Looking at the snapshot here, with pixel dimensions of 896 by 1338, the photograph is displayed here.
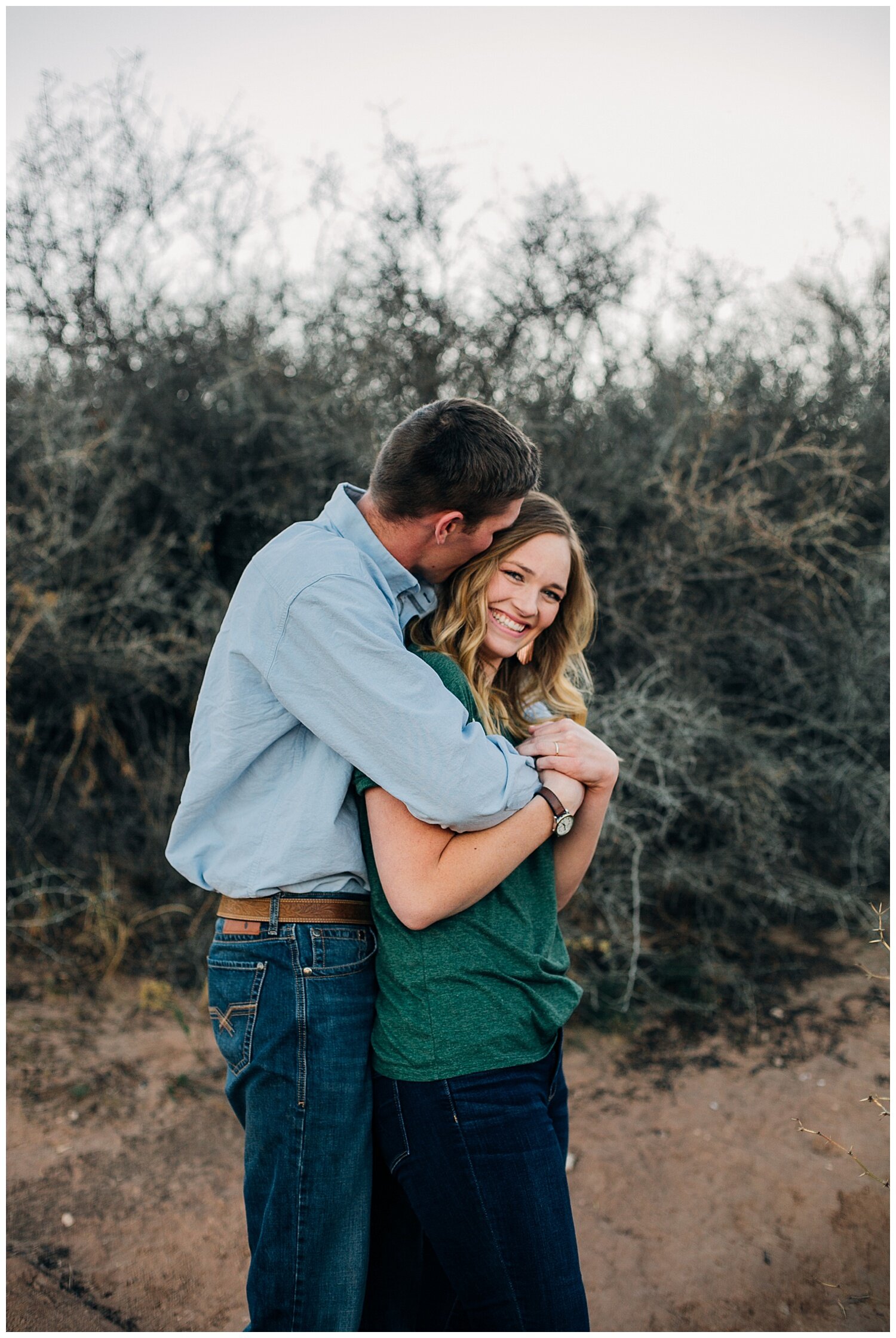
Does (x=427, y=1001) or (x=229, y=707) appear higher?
(x=229, y=707)

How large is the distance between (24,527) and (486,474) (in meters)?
4.16

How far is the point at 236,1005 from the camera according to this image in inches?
63.5

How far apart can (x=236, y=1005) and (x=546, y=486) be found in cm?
375

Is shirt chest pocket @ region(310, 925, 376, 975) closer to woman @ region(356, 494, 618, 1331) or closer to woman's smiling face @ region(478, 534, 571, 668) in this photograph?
woman @ region(356, 494, 618, 1331)

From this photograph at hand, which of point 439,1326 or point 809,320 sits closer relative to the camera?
point 439,1326

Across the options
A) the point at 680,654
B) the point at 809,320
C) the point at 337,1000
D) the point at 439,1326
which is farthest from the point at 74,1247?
the point at 809,320

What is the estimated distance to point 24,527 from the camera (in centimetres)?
508

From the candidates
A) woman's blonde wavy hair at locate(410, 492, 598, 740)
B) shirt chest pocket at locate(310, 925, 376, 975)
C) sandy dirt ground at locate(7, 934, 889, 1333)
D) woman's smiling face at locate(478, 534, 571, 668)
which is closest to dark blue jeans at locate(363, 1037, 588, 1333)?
shirt chest pocket at locate(310, 925, 376, 975)

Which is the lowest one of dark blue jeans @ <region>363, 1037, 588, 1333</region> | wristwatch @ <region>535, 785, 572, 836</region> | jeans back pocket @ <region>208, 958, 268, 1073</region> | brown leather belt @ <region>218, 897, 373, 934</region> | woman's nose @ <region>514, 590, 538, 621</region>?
dark blue jeans @ <region>363, 1037, 588, 1333</region>

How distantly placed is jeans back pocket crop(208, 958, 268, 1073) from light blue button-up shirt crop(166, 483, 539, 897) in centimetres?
14

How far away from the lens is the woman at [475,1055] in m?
1.50

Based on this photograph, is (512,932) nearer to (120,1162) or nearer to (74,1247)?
(74,1247)

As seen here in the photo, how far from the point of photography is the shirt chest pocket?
158cm

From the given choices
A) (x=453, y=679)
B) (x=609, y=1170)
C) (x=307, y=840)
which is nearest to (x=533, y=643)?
(x=453, y=679)
